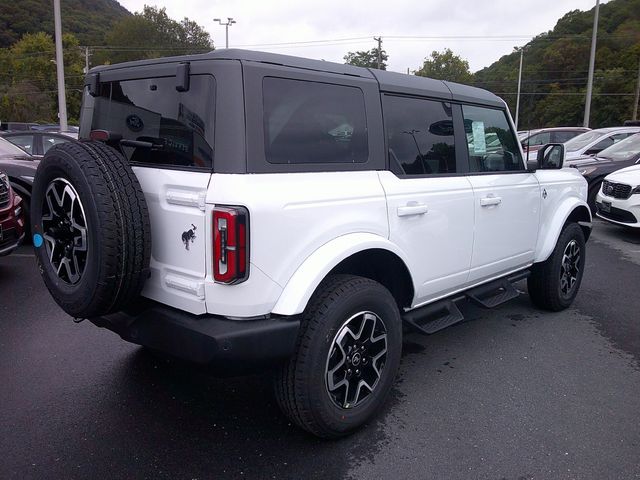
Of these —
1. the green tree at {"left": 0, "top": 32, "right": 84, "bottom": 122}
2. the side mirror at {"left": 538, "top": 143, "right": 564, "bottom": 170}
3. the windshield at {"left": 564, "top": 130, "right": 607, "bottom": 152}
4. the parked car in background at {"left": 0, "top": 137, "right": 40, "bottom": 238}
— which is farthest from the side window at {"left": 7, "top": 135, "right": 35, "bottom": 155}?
the green tree at {"left": 0, "top": 32, "right": 84, "bottom": 122}

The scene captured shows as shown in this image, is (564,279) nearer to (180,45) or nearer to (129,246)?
(129,246)

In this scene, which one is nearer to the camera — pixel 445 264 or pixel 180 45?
pixel 445 264

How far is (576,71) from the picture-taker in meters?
56.9

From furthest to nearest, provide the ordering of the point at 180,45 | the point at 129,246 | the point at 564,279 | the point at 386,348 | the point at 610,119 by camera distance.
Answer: the point at 180,45, the point at 610,119, the point at 564,279, the point at 386,348, the point at 129,246

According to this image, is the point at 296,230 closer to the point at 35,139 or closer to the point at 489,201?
the point at 489,201

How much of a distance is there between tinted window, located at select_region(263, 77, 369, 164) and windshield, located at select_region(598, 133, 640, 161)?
32.8 ft

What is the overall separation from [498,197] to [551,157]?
3.25 feet

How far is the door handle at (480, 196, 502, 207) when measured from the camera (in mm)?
3699

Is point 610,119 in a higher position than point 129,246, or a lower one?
higher

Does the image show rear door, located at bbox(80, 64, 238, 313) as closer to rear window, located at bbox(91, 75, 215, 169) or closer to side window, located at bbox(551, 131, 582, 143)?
rear window, located at bbox(91, 75, 215, 169)

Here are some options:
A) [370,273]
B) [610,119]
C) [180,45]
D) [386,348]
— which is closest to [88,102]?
[370,273]

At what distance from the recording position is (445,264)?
3.45 m

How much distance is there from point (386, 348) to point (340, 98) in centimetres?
145

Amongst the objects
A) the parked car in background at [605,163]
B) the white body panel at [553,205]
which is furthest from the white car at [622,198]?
the white body panel at [553,205]
